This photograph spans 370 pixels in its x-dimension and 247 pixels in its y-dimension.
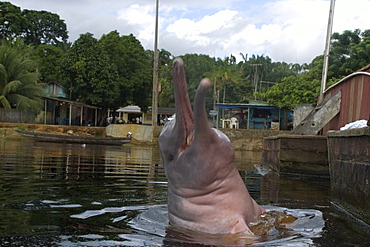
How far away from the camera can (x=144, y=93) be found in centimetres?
3712

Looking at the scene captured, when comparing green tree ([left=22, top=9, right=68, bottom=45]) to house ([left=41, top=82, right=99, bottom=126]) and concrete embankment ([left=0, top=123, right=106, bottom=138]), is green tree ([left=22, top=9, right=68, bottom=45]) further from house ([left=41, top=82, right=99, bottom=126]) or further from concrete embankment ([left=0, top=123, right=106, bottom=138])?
concrete embankment ([left=0, top=123, right=106, bottom=138])

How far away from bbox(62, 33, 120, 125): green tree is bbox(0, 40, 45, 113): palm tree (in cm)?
314

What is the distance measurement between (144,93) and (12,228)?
34.0m

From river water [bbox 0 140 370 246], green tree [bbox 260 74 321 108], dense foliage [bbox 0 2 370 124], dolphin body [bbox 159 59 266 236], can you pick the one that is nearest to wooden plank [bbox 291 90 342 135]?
river water [bbox 0 140 370 246]

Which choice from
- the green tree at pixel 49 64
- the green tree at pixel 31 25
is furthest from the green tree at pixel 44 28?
the green tree at pixel 49 64

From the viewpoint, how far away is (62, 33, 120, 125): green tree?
1315 inches

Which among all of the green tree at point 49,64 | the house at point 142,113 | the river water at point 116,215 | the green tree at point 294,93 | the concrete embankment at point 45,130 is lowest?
the river water at point 116,215

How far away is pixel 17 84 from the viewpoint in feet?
96.8

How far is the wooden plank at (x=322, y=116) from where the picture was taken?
9883 millimetres

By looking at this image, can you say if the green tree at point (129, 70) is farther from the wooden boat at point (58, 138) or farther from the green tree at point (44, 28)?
the green tree at point (44, 28)

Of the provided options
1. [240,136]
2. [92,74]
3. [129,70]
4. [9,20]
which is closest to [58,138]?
[240,136]

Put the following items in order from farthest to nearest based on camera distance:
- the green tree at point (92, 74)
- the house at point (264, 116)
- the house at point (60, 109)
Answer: the house at point (60, 109), the green tree at point (92, 74), the house at point (264, 116)

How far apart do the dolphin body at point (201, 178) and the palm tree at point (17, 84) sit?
28045mm

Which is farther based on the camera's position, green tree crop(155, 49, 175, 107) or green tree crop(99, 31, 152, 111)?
green tree crop(155, 49, 175, 107)
